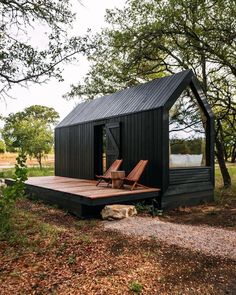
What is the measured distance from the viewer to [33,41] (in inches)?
207

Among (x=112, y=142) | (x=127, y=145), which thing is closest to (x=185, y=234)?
(x=127, y=145)

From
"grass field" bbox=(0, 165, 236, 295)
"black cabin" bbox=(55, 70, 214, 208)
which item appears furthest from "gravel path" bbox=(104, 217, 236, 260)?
"black cabin" bbox=(55, 70, 214, 208)

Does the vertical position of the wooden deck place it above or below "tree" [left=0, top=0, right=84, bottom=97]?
below

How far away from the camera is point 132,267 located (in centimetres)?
306

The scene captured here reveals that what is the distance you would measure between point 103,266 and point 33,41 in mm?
4411

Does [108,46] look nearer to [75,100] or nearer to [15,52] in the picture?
[75,100]

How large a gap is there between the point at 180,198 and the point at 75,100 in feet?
25.9

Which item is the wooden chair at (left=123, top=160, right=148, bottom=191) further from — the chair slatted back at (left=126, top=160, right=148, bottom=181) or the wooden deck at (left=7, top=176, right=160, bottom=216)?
the wooden deck at (left=7, top=176, right=160, bottom=216)

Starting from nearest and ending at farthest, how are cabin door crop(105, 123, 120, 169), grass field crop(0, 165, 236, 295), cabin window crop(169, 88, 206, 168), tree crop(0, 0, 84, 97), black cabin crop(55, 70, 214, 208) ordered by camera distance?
grass field crop(0, 165, 236, 295) < tree crop(0, 0, 84, 97) < black cabin crop(55, 70, 214, 208) < cabin window crop(169, 88, 206, 168) < cabin door crop(105, 123, 120, 169)

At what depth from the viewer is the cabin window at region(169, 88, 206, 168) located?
675 cm

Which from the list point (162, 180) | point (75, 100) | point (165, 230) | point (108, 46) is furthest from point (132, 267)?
point (75, 100)

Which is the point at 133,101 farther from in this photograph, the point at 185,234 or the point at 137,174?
the point at 185,234

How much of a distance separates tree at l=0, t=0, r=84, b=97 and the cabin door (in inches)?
108

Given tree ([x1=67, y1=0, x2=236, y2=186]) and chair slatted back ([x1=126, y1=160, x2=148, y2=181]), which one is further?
tree ([x1=67, y1=0, x2=236, y2=186])
